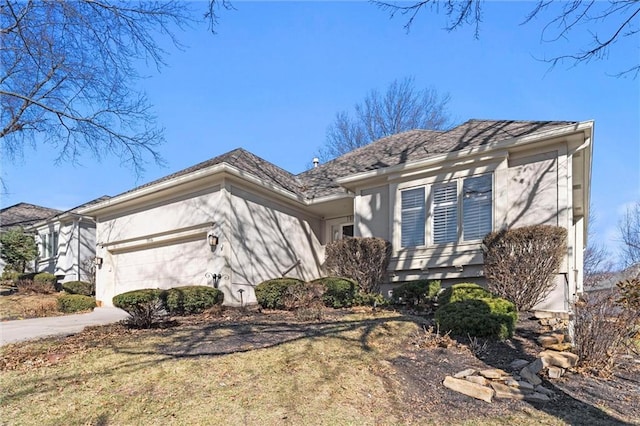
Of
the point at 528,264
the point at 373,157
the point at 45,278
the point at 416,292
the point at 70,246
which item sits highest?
the point at 373,157

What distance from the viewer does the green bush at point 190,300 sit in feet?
33.2

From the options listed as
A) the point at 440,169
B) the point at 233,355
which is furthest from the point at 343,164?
the point at 233,355

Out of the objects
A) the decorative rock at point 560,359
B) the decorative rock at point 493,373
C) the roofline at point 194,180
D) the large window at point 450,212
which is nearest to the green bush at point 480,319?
the decorative rock at point 560,359

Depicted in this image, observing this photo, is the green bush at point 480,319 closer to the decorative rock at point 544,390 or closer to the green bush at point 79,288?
the decorative rock at point 544,390

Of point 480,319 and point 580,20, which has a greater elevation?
point 580,20

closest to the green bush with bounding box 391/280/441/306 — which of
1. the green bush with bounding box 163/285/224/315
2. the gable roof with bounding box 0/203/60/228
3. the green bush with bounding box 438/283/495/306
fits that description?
the green bush with bounding box 438/283/495/306

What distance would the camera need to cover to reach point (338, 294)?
32.2 feet

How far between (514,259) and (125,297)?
9181 millimetres

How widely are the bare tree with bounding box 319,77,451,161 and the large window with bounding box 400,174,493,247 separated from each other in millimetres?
17481

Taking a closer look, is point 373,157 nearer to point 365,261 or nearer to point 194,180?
point 365,261

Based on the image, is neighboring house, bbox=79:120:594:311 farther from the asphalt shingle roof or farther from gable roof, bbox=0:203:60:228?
gable roof, bbox=0:203:60:228

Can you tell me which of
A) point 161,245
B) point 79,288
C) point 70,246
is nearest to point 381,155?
point 161,245

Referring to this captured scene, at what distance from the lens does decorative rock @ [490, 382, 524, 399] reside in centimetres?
483

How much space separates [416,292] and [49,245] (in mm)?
19893
